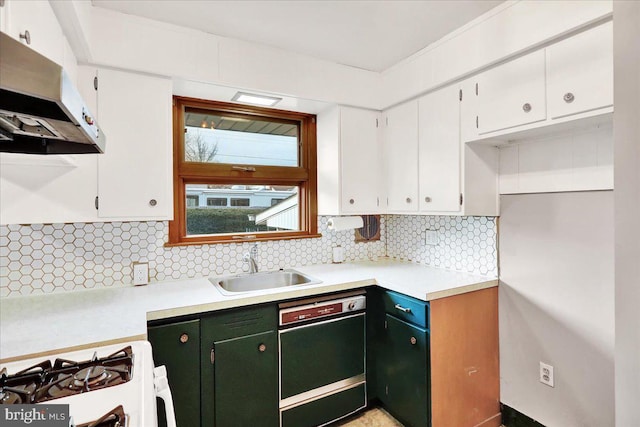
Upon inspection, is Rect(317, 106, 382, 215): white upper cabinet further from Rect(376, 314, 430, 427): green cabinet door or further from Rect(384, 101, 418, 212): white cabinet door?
Rect(376, 314, 430, 427): green cabinet door

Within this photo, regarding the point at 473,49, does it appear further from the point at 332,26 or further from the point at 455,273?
the point at 455,273

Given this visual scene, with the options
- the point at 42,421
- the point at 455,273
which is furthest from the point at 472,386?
the point at 42,421

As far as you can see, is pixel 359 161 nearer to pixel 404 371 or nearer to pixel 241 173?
pixel 241 173

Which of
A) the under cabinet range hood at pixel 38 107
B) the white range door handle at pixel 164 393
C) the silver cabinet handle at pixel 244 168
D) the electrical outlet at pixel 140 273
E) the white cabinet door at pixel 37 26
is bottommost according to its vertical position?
the white range door handle at pixel 164 393

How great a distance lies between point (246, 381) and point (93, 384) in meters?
0.96

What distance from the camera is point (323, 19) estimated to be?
72.4 inches

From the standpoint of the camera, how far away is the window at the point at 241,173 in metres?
2.31

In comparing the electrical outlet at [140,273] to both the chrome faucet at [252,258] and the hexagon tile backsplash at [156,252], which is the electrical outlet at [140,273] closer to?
the hexagon tile backsplash at [156,252]

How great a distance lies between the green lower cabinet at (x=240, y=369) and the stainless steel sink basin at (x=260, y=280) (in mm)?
471

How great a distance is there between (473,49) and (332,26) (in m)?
0.81

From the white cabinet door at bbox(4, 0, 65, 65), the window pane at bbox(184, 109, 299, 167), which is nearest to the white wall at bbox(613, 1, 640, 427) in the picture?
the white cabinet door at bbox(4, 0, 65, 65)

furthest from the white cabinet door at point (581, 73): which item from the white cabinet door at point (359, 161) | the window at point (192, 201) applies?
the window at point (192, 201)

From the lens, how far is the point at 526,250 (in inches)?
79.7

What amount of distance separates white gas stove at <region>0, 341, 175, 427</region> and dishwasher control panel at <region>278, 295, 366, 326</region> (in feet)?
2.61
